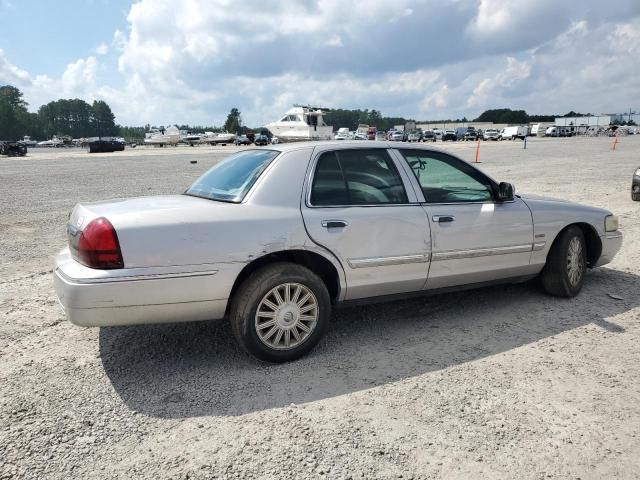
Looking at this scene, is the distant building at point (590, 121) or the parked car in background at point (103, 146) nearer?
the parked car in background at point (103, 146)

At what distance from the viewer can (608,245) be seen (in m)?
5.13

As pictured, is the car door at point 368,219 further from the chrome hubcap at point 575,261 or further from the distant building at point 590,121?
the distant building at point 590,121

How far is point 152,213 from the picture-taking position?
3.28 metres

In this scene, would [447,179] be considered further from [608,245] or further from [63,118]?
[63,118]

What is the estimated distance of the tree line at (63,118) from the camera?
13662cm

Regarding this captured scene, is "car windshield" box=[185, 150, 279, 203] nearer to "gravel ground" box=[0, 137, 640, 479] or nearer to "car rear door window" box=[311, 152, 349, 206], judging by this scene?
"car rear door window" box=[311, 152, 349, 206]

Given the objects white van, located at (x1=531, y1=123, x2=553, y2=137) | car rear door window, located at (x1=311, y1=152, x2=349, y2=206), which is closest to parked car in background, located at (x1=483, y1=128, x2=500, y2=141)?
white van, located at (x1=531, y1=123, x2=553, y2=137)

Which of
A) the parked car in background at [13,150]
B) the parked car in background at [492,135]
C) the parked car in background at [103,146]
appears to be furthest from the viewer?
the parked car in background at [492,135]

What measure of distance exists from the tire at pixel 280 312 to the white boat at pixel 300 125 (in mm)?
47704

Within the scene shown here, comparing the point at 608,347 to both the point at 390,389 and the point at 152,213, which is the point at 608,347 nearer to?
the point at 390,389

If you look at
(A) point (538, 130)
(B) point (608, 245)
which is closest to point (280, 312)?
(B) point (608, 245)

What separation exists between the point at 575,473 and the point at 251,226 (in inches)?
91.5

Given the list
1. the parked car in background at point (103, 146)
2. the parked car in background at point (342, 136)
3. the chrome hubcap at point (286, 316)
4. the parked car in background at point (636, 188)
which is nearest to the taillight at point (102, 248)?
the chrome hubcap at point (286, 316)

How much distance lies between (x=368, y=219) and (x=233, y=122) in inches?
4753
